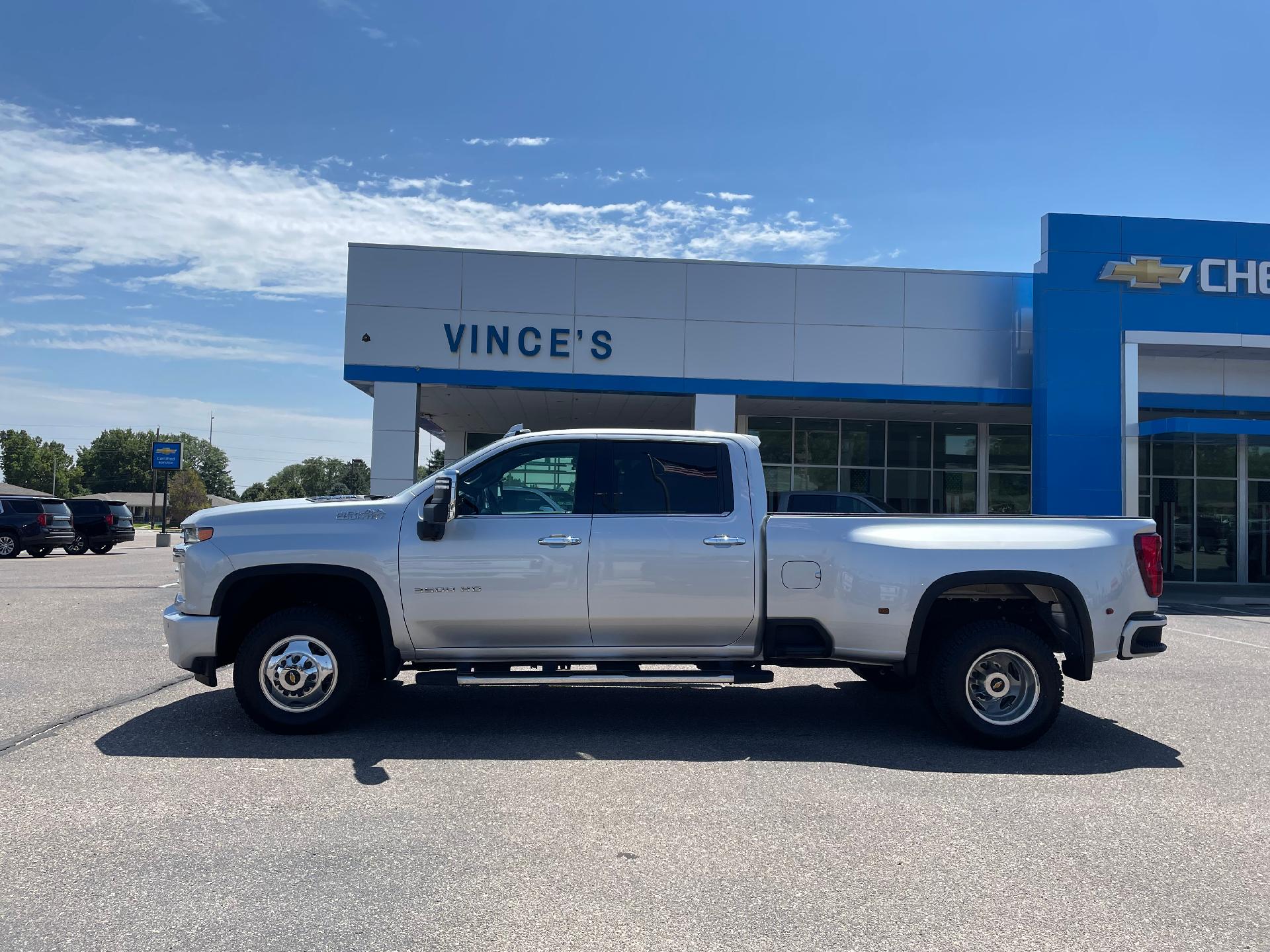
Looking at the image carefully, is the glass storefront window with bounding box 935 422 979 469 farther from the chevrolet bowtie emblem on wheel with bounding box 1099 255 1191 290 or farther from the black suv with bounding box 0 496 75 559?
the black suv with bounding box 0 496 75 559

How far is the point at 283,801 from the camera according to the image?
5070 mm

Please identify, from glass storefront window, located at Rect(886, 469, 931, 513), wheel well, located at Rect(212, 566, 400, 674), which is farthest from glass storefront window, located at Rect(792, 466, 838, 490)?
wheel well, located at Rect(212, 566, 400, 674)

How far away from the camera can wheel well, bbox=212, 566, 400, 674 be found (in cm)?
639

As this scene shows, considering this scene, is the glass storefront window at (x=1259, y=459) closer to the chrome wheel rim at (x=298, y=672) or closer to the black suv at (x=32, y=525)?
the chrome wheel rim at (x=298, y=672)

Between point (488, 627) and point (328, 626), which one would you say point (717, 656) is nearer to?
point (488, 627)

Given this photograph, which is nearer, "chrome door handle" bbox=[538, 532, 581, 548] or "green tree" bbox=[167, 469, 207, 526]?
"chrome door handle" bbox=[538, 532, 581, 548]

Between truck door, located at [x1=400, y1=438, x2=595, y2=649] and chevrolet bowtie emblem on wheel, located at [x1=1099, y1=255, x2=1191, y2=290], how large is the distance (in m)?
17.7

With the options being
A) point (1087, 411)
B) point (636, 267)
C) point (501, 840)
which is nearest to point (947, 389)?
point (1087, 411)

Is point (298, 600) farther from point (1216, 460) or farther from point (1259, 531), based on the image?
point (1259, 531)

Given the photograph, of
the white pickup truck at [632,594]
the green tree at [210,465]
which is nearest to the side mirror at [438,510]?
the white pickup truck at [632,594]

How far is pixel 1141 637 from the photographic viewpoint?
652 cm

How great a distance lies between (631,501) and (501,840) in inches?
105

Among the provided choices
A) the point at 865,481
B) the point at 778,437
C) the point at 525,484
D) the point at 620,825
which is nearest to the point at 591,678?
the point at 525,484

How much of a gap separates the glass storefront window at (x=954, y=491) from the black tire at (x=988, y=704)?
767 inches
